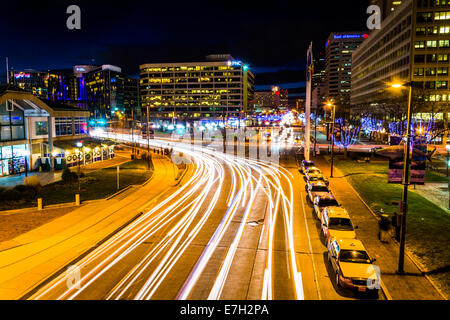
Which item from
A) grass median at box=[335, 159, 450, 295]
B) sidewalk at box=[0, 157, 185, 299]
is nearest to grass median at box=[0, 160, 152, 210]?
sidewalk at box=[0, 157, 185, 299]

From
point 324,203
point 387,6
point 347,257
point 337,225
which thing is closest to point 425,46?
point 324,203

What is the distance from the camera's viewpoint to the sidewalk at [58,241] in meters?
12.8

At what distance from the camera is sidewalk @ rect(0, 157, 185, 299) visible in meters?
12.8

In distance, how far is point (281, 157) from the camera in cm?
4978

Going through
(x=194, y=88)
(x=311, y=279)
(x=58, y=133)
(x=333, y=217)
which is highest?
(x=194, y=88)

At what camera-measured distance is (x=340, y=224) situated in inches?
650

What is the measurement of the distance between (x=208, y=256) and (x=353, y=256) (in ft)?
20.4

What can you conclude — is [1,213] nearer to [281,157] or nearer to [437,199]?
[437,199]

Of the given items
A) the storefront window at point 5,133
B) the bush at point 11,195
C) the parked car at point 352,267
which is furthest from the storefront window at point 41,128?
the parked car at point 352,267

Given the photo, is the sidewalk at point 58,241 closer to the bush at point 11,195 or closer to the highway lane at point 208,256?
the highway lane at point 208,256

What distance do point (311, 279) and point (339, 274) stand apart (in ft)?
3.74

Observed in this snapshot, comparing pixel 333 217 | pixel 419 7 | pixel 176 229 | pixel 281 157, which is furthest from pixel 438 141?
pixel 176 229

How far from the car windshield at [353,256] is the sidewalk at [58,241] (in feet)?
38.6
